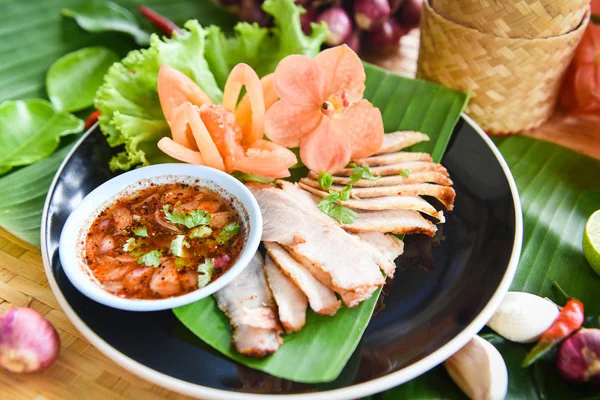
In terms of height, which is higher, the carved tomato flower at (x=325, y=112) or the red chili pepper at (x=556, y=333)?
the carved tomato flower at (x=325, y=112)

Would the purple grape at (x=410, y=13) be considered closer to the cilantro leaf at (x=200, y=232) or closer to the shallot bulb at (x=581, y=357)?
the cilantro leaf at (x=200, y=232)

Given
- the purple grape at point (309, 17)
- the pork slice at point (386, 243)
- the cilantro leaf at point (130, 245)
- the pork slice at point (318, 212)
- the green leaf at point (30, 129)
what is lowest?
the green leaf at point (30, 129)

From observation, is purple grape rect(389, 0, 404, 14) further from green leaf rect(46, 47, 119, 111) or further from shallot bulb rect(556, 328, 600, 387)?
shallot bulb rect(556, 328, 600, 387)

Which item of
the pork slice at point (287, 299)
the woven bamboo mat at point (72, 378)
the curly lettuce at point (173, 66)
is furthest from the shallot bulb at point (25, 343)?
the curly lettuce at point (173, 66)

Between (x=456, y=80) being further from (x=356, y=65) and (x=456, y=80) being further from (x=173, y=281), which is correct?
(x=173, y=281)

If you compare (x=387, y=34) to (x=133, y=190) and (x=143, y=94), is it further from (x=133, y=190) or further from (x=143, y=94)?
(x=133, y=190)

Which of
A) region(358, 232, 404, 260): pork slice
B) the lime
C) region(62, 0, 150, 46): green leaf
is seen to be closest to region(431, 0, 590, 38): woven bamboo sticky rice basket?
the lime
